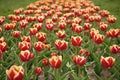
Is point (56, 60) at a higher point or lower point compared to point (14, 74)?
lower

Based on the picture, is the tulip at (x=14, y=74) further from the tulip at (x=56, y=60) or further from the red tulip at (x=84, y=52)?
the red tulip at (x=84, y=52)

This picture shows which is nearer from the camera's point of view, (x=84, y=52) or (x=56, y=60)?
(x=56, y=60)

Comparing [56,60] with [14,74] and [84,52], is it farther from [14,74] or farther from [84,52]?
[84,52]

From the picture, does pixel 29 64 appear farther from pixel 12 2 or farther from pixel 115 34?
pixel 12 2

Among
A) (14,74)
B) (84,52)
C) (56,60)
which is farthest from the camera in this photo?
(84,52)

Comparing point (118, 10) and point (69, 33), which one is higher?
point (69, 33)

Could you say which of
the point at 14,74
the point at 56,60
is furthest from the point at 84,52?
the point at 14,74

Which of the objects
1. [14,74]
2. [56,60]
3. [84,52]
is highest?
[14,74]

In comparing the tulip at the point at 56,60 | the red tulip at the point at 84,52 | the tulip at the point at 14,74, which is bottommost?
the red tulip at the point at 84,52

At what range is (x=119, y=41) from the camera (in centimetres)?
754

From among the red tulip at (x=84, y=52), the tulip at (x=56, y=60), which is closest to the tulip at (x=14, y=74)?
the tulip at (x=56, y=60)

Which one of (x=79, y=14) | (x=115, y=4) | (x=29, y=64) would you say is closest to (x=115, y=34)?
(x=29, y=64)

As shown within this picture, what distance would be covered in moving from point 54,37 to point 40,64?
73.7 inches

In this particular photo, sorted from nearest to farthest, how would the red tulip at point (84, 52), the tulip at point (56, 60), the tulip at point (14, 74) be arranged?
the tulip at point (14, 74), the tulip at point (56, 60), the red tulip at point (84, 52)
